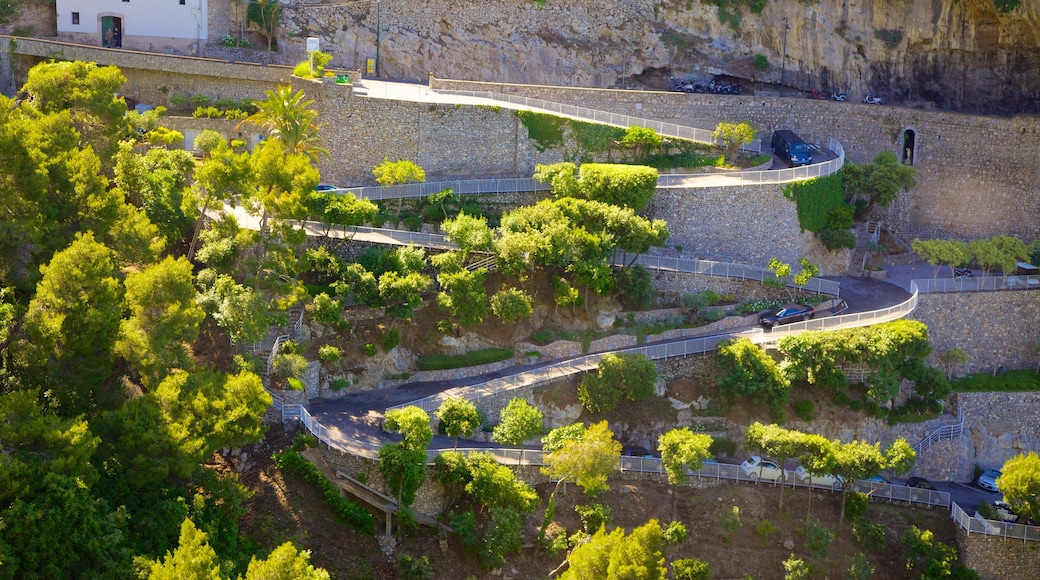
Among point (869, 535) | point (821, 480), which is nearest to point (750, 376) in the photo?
point (821, 480)

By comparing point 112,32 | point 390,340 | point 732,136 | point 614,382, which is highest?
point 112,32

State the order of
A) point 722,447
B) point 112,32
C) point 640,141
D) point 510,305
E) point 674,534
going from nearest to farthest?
point 674,534 < point 510,305 < point 722,447 < point 640,141 < point 112,32

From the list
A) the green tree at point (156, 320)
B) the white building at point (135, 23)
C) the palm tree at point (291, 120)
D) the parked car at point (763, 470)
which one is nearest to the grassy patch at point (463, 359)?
the parked car at point (763, 470)

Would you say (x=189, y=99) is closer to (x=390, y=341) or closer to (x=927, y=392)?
(x=390, y=341)

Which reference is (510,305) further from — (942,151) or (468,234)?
(942,151)

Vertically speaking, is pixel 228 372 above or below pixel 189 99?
below

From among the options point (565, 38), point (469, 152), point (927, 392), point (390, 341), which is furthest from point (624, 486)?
point (565, 38)

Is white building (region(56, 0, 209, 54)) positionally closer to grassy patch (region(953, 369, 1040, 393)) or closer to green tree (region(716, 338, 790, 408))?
green tree (region(716, 338, 790, 408))

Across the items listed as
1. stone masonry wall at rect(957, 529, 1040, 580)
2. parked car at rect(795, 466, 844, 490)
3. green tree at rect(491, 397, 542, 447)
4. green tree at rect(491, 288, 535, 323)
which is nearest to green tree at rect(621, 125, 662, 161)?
green tree at rect(491, 288, 535, 323)
